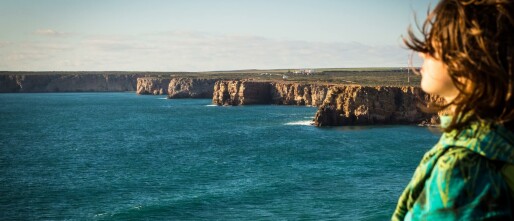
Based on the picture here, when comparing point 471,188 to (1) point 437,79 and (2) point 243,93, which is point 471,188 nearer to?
(1) point 437,79

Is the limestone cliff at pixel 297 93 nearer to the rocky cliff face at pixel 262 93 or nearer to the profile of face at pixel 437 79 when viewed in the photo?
the rocky cliff face at pixel 262 93

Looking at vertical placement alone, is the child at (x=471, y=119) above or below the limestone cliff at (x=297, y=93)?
above

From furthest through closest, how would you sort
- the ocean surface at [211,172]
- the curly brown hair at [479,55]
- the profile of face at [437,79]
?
the ocean surface at [211,172] → the profile of face at [437,79] → the curly brown hair at [479,55]

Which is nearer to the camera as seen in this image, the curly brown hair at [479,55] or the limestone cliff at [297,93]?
the curly brown hair at [479,55]

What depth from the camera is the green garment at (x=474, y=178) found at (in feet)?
6.07

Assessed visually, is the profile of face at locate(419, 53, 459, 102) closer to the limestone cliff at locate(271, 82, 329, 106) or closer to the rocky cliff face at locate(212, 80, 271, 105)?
the limestone cliff at locate(271, 82, 329, 106)

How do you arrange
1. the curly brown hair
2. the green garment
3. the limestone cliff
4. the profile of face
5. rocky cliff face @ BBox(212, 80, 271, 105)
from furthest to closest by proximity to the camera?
rocky cliff face @ BBox(212, 80, 271, 105), the limestone cliff, the profile of face, the curly brown hair, the green garment

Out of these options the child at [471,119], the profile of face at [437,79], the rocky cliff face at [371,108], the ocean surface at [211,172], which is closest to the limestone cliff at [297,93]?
the ocean surface at [211,172]

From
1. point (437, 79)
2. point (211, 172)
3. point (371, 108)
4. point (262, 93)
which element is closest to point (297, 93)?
point (262, 93)

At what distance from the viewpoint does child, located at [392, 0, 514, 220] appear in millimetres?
1862

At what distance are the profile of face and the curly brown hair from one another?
0.13 ft

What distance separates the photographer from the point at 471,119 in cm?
201

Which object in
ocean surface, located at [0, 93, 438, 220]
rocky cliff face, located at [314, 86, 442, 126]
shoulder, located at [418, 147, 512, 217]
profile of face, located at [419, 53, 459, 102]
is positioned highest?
profile of face, located at [419, 53, 459, 102]

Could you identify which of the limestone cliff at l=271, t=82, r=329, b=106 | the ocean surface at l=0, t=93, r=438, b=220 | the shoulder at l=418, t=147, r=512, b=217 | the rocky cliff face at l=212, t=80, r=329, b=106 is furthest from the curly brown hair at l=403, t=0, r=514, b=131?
the rocky cliff face at l=212, t=80, r=329, b=106
